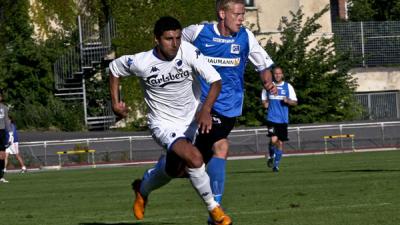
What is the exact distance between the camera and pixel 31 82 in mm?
49875

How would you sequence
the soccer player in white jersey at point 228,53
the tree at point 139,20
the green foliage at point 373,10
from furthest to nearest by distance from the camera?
1. the green foliage at point 373,10
2. the tree at point 139,20
3. the soccer player in white jersey at point 228,53

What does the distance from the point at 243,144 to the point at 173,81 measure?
91.1ft

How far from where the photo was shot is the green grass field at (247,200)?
40.4 feet

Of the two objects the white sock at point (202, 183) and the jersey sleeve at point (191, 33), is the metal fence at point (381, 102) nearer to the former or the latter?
the jersey sleeve at point (191, 33)

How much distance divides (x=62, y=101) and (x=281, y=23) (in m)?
10.5

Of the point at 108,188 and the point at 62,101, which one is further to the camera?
the point at 62,101

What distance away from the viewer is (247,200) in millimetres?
15117

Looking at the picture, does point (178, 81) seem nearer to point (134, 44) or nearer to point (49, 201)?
point (49, 201)

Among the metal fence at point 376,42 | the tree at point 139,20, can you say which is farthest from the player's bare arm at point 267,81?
the metal fence at point 376,42

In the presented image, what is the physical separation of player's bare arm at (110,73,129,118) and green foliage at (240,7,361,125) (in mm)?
35653

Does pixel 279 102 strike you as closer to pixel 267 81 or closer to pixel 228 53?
pixel 267 81

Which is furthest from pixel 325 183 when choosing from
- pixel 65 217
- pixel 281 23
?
pixel 281 23

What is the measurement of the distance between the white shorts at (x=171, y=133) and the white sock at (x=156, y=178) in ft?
0.97

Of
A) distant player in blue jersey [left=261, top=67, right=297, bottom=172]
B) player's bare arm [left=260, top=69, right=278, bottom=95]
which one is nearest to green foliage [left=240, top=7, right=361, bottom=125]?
distant player in blue jersey [left=261, top=67, right=297, bottom=172]
